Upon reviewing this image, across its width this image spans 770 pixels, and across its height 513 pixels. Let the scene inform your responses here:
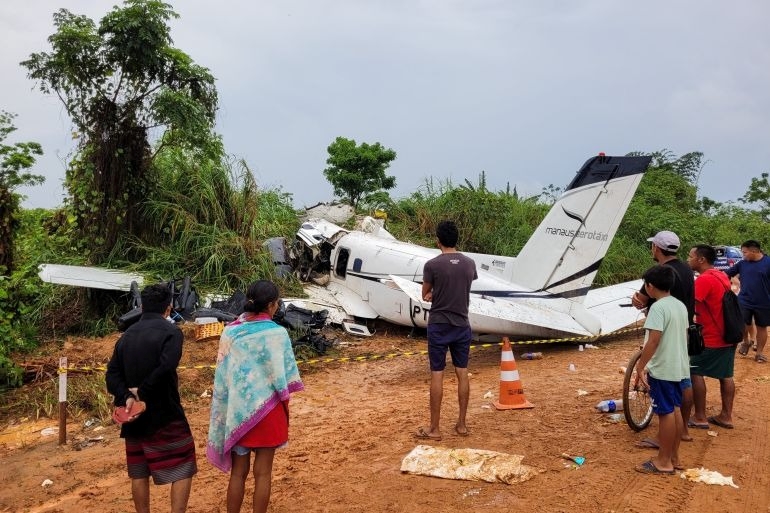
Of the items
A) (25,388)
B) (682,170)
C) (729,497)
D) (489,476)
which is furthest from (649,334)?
(682,170)

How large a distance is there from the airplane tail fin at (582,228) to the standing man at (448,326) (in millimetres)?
4066

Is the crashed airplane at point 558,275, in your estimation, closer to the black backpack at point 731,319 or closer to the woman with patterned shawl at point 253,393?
the black backpack at point 731,319

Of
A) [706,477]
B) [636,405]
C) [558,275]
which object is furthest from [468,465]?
[558,275]

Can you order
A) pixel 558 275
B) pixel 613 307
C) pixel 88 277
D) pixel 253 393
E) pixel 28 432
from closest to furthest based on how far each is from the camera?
1. pixel 253 393
2. pixel 28 432
3. pixel 558 275
4. pixel 613 307
5. pixel 88 277

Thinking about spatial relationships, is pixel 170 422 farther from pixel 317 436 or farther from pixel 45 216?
pixel 45 216

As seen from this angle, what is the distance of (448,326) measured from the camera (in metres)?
5.55

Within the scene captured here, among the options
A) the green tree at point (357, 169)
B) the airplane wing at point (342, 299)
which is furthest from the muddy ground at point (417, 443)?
the green tree at point (357, 169)

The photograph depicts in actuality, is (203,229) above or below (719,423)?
above

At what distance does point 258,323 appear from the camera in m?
3.62

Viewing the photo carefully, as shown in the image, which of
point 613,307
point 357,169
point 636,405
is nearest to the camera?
point 636,405

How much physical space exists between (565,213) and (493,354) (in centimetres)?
258

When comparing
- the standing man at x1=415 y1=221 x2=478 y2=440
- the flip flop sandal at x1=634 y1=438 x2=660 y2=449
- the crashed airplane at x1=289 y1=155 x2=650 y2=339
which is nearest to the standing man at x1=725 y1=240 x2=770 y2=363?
the crashed airplane at x1=289 y1=155 x2=650 y2=339

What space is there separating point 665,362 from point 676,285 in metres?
0.84

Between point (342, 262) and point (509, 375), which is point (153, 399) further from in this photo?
point (342, 262)
